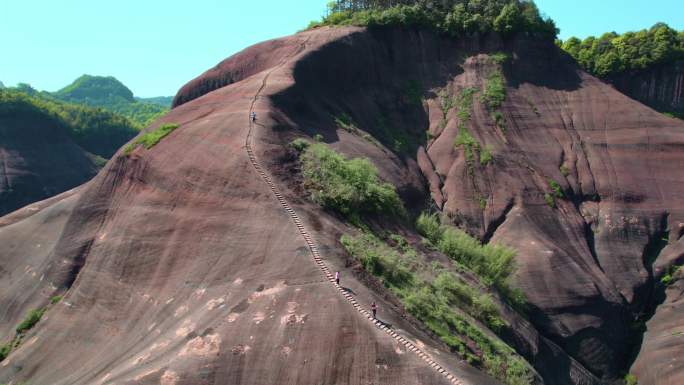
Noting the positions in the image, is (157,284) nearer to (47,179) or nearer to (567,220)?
(567,220)

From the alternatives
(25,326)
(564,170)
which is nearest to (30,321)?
(25,326)

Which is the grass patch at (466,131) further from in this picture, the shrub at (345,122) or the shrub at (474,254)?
the shrub at (474,254)

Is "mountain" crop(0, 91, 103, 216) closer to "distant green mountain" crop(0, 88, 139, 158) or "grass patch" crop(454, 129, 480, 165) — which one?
"distant green mountain" crop(0, 88, 139, 158)

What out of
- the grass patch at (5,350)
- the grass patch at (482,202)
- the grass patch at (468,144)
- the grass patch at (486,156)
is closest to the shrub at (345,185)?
the grass patch at (482,202)

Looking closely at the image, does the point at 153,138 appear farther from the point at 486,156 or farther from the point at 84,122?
the point at 84,122

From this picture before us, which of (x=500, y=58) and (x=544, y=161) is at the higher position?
(x=500, y=58)

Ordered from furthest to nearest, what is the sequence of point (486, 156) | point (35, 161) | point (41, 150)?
1. point (41, 150)
2. point (35, 161)
3. point (486, 156)

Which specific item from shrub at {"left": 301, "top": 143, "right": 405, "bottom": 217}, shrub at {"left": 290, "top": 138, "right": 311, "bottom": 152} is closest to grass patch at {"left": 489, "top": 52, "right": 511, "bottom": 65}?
shrub at {"left": 301, "top": 143, "right": 405, "bottom": 217}
